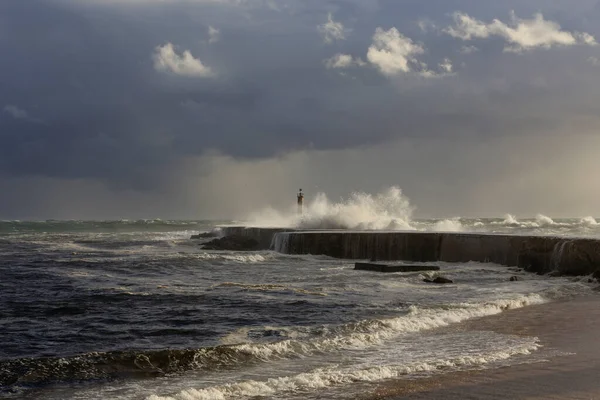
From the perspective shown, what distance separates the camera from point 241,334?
10328 millimetres

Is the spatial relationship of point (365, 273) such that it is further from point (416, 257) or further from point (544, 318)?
point (544, 318)

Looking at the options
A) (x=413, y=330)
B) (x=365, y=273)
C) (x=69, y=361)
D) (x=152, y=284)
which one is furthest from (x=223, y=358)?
(x=365, y=273)

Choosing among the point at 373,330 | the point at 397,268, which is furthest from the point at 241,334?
the point at 397,268

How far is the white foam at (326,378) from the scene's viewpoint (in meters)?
6.90

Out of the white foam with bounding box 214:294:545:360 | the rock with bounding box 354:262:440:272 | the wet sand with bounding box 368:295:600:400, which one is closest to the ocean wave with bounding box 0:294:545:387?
the white foam with bounding box 214:294:545:360

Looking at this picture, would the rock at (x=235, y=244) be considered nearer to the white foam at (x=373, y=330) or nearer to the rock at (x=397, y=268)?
the rock at (x=397, y=268)

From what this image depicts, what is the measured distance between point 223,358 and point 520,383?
3.61 m

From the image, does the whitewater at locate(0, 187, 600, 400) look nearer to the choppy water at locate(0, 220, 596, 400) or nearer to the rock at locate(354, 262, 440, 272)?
the choppy water at locate(0, 220, 596, 400)

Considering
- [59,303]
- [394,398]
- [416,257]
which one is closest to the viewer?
[394,398]

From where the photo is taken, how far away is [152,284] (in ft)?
58.6

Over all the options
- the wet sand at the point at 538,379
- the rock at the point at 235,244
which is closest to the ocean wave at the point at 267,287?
the wet sand at the point at 538,379

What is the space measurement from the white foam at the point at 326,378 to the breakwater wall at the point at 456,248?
13409mm

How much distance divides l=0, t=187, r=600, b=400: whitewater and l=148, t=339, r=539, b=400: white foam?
20mm

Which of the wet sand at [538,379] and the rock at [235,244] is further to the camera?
the rock at [235,244]
